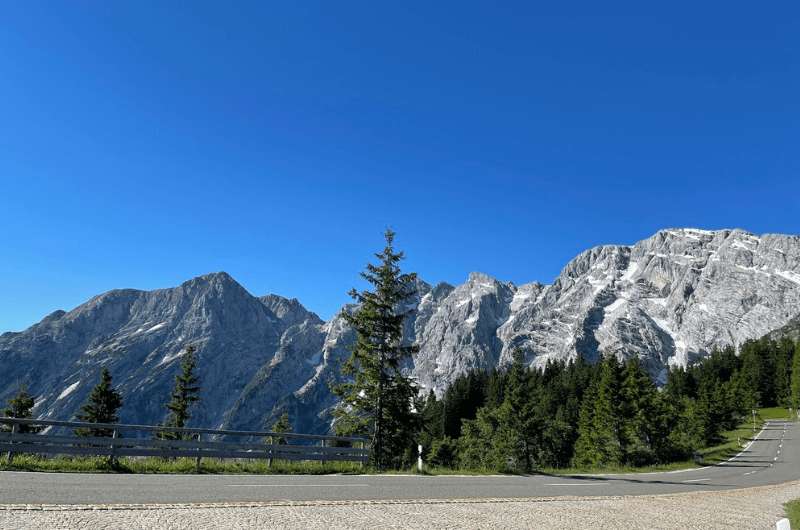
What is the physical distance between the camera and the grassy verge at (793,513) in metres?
12.4

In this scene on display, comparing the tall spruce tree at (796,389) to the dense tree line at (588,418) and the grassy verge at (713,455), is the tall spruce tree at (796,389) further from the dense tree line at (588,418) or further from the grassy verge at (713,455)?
the grassy verge at (713,455)

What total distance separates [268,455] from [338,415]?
924cm

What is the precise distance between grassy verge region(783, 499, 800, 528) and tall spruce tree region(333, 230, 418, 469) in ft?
52.3

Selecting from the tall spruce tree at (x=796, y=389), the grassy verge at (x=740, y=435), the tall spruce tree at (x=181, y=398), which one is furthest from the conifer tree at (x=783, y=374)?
the tall spruce tree at (x=181, y=398)

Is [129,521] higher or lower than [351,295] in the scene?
lower

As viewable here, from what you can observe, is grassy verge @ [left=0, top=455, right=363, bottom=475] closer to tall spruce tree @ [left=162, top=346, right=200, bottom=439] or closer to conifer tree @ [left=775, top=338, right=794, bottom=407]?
tall spruce tree @ [left=162, top=346, right=200, bottom=439]

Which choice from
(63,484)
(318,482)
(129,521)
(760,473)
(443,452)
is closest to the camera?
(129,521)

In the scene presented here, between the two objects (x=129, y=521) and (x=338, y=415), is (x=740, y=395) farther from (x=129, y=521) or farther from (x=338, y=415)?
(x=129, y=521)

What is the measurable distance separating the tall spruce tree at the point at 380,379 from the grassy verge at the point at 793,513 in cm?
1594

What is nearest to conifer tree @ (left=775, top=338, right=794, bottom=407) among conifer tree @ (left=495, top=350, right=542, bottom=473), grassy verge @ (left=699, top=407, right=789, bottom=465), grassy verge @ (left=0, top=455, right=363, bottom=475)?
grassy verge @ (left=699, top=407, right=789, bottom=465)

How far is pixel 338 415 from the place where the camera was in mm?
27000

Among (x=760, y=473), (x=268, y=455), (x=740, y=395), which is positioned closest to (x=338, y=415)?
(x=268, y=455)

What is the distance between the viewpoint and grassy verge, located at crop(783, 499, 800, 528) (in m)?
12.4

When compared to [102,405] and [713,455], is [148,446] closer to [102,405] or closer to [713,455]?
[102,405]
